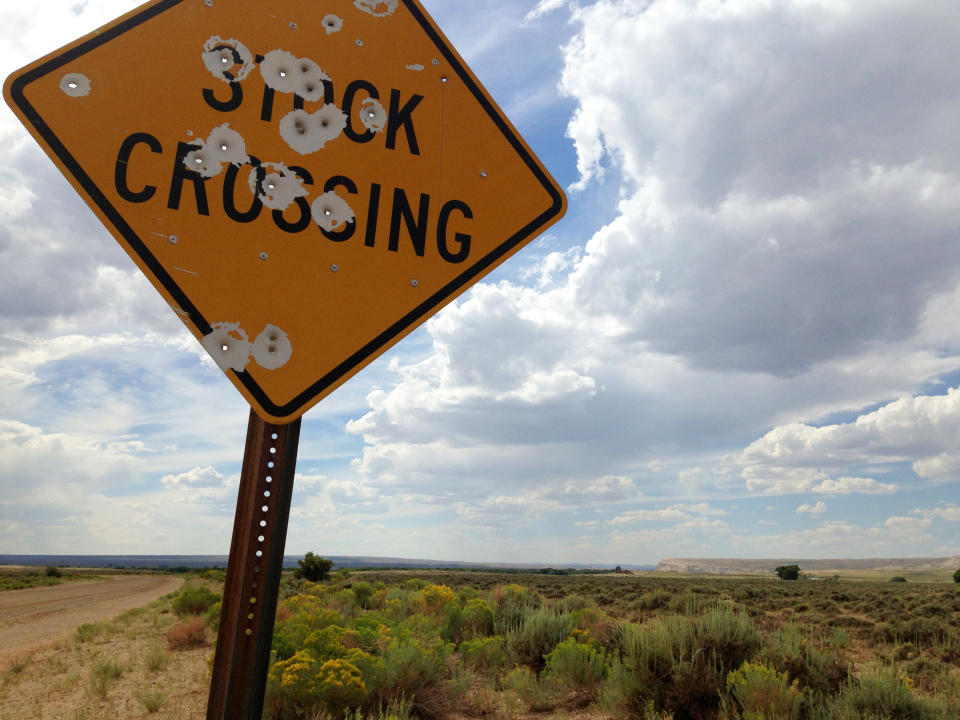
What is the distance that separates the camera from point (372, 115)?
7.19ft

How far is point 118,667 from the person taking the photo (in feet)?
30.1

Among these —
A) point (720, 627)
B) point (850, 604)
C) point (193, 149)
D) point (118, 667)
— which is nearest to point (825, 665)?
point (720, 627)

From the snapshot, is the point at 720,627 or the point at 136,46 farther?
the point at 720,627

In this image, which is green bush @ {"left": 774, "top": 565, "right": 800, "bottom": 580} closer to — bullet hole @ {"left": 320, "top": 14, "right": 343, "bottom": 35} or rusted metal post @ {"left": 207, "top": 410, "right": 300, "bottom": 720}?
rusted metal post @ {"left": 207, "top": 410, "right": 300, "bottom": 720}

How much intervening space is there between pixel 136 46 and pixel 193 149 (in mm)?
433

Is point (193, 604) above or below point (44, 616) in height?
above

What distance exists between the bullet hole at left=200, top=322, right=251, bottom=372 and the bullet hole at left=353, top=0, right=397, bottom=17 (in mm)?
1306

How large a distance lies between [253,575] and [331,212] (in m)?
A: 1.12

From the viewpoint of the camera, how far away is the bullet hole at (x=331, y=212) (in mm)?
1988

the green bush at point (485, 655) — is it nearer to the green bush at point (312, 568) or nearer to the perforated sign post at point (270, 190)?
the perforated sign post at point (270, 190)

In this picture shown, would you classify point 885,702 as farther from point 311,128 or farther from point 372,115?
point 311,128

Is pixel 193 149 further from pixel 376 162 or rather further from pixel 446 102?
pixel 446 102

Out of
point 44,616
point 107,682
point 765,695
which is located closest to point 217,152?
point 765,695

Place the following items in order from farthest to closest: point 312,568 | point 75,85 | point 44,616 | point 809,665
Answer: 1. point 312,568
2. point 44,616
3. point 809,665
4. point 75,85
